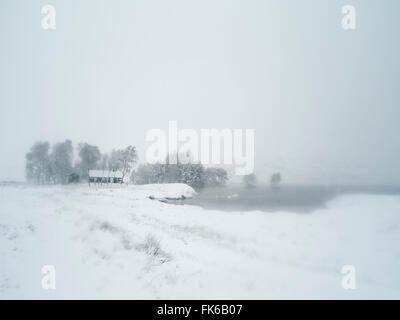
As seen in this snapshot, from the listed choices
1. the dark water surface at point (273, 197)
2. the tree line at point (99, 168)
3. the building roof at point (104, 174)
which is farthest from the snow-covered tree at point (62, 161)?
the dark water surface at point (273, 197)

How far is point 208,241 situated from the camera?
903 cm

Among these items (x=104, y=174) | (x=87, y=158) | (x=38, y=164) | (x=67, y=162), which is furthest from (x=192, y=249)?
(x=38, y=164)

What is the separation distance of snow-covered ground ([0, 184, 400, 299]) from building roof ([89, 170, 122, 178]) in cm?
516

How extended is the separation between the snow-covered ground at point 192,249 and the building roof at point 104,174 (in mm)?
5165

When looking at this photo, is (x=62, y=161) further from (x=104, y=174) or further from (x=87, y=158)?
(x=104, y=174)

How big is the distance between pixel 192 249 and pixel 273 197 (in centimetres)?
590

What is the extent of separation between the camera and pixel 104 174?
17484 mm

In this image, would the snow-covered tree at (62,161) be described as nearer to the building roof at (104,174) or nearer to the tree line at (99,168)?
the tree line at (99,168)

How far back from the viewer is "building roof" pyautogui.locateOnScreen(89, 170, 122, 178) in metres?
17.0

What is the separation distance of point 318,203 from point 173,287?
8660 mm

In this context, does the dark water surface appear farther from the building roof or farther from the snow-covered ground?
the building roof

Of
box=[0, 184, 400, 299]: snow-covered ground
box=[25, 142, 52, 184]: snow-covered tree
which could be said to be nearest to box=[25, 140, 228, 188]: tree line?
box=[25, 142, 52, 184]: snow-covered tree

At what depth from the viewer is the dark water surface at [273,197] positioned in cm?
1085
